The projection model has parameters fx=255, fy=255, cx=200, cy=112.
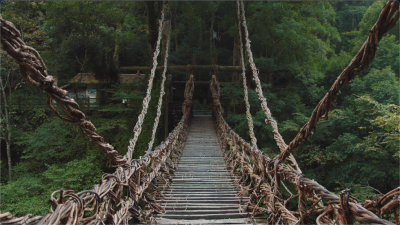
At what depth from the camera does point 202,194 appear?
2463 millimetres

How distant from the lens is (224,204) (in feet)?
7.27

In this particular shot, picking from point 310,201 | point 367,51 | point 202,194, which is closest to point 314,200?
point 310,201

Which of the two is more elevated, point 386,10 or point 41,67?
point 386,10

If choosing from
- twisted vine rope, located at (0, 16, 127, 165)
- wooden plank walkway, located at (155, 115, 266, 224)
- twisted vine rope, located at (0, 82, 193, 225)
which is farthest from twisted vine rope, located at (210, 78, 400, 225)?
twisted vine rope, located at (0, 16, 127, 165)

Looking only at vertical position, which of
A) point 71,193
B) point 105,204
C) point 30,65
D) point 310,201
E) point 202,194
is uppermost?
point 30,65

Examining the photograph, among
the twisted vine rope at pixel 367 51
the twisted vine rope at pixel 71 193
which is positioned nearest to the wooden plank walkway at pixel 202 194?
the twisted vine rope at pixel 71 193

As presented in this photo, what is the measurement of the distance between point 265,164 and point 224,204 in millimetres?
644

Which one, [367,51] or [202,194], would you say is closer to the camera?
[367,51]

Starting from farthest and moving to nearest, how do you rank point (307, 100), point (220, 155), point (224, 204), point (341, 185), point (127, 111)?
point (307, 100), point (127, 111), point (341, 185), point (220, 155), point (224, 204)

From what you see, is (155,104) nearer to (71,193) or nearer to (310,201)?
(310,201)

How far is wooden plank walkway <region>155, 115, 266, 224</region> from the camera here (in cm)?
195

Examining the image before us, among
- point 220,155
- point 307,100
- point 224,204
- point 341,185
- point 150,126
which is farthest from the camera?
point 307,100

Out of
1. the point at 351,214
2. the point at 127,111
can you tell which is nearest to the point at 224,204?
the point at 351,214

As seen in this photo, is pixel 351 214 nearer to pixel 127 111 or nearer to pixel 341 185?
pixel 341 185
